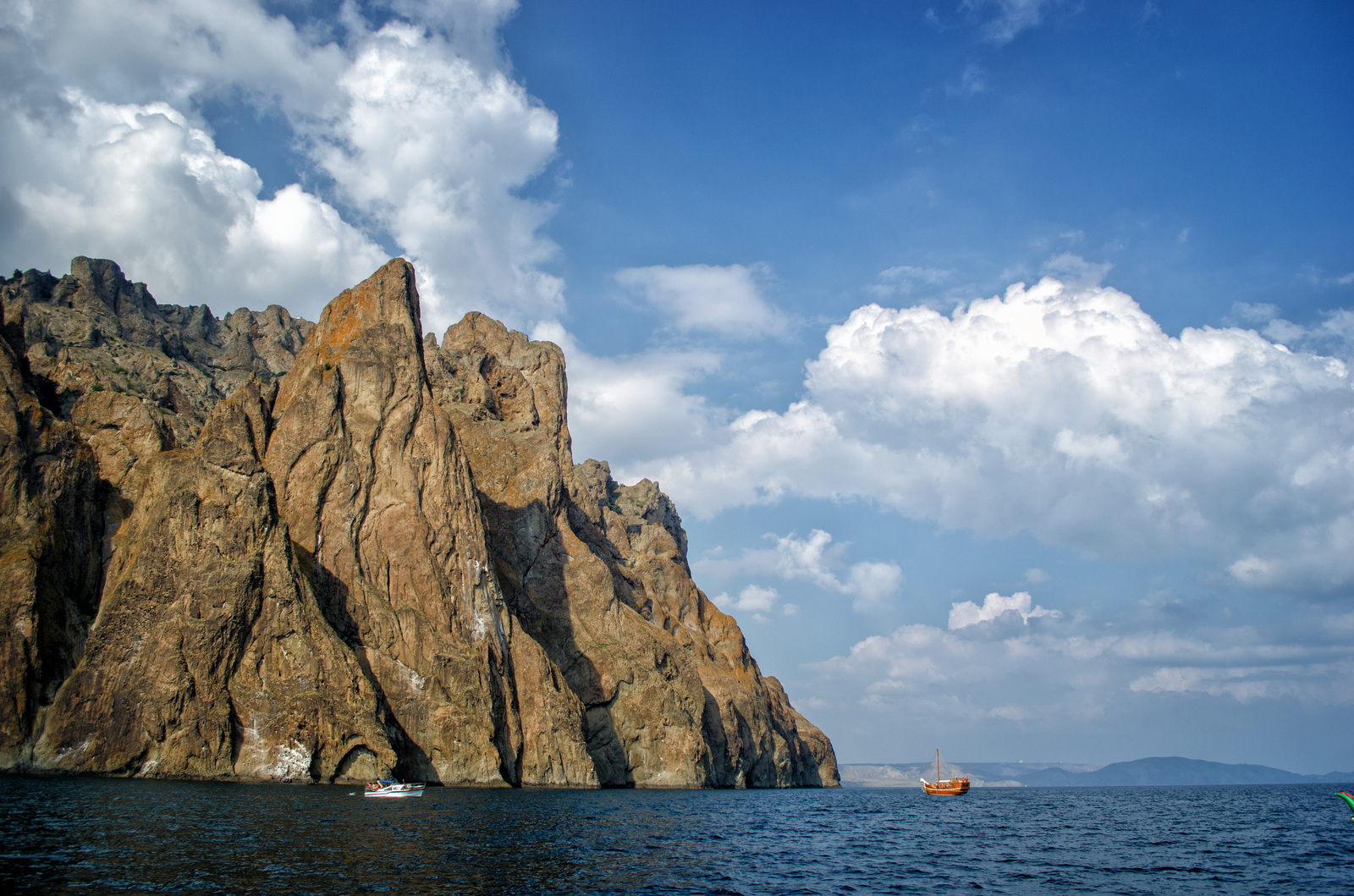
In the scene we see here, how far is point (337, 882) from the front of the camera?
29.2m

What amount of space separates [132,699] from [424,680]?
27.3 m

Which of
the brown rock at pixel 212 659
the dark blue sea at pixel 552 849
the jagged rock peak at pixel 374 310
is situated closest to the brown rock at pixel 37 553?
the brown rock at pixel 212 659

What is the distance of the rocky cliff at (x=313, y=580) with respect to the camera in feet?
247

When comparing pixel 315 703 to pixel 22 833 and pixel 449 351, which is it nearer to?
pixel 22 833

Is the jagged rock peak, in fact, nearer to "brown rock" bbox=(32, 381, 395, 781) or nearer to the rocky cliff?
the rocky cliff

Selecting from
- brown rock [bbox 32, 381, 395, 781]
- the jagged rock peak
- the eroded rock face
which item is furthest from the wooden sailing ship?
the jagged rock peak

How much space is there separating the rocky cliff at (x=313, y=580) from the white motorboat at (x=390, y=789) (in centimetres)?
993

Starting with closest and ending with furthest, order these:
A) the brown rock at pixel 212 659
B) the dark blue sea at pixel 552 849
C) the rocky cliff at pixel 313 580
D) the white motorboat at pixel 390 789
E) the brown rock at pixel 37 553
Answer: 1. the dark blue sea at pixel 552 849
2. the white motorboat at pixel 390 789
3. the brown rock at pixel 37 553
4. the brown rock at pixel 212 659
5. the rocky cliff at pixel 313 580

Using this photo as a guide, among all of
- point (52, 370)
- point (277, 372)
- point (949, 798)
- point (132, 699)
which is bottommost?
point (949, 798)

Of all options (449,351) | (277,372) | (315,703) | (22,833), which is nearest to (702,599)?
(449,351)

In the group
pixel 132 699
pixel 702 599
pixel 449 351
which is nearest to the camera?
pixel 132 699

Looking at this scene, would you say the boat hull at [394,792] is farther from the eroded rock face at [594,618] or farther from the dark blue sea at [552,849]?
the eroded rock face at [594,618]

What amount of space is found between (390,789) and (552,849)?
106 feet

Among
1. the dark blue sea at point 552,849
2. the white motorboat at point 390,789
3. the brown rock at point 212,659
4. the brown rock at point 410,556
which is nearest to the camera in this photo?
the dark blue sea at point 552,849
